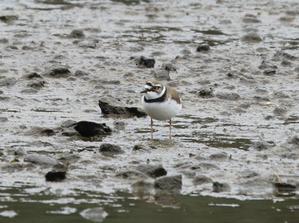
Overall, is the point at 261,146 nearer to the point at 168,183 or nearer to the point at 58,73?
the point at 168,183

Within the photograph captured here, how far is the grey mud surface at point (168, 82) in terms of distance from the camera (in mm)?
10336

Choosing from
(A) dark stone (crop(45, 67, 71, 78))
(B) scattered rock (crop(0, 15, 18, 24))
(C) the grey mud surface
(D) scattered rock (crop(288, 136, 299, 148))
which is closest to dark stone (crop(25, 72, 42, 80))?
(C) the grey mud surface

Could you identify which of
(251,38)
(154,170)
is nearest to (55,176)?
(154,170)

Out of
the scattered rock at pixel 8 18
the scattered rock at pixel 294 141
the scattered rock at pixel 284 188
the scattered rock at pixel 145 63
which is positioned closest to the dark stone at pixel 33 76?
the scattered rock at pixel 145 63

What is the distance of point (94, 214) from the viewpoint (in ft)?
29.0

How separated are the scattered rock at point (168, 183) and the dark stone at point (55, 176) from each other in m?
0.85

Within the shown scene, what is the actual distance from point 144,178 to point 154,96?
2271 mm

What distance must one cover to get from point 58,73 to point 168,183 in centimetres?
606

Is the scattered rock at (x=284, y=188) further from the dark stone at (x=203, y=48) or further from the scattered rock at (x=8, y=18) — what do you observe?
the scattered rock at (x=8, y=18)

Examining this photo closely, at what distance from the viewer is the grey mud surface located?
33.9 feet

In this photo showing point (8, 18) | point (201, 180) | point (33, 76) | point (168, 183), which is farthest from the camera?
point (8, 18)

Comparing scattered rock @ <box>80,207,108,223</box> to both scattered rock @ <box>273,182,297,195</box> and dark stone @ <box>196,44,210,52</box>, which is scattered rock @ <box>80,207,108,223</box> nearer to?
scattered rock @ <box>273,182,297,195</box>

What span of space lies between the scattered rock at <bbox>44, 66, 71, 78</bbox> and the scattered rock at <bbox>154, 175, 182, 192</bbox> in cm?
596

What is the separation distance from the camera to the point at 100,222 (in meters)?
8.63
